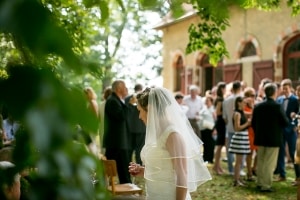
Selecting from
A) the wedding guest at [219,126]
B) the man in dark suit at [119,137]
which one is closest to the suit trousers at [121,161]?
the man in dark suit at [119,137]

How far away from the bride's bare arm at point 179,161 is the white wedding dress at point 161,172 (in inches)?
2.5

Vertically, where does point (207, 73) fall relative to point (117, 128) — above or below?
above

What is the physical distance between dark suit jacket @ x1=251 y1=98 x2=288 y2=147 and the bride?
3.33m

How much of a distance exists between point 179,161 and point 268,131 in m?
3.92

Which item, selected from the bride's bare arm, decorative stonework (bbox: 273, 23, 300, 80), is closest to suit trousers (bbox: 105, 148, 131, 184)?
the bride's bare arm

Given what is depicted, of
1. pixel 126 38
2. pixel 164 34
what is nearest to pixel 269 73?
pixel 164 34

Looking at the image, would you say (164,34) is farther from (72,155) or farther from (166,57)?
(72,155)

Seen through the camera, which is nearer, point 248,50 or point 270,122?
point 270,122

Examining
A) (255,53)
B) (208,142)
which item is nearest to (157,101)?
(208,142)

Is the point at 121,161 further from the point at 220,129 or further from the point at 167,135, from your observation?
the point at 167,135

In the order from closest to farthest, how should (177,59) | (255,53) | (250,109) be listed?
(250,109) → (255,53) → (177,59)

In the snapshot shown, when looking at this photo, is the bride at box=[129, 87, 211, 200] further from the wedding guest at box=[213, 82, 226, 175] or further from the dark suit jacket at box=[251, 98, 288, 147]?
the wedding guest at box=[213, 82, 226, 175]

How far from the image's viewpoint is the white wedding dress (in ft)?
10.5

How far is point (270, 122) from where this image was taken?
21.9 feet
